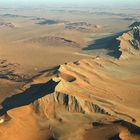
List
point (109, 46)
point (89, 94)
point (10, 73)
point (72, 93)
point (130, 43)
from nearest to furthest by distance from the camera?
1. point (72, 93)
2. point (89, 94)
3. point (10, 73)
4. point (130, 43)
5. point (109, 46)

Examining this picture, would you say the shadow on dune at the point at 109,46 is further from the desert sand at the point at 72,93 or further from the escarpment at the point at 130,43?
the escarpment at the point at 130,43

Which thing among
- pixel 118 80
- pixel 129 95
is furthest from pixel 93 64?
pixel 129 95

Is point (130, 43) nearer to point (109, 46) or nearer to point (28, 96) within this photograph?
point (109, 46)

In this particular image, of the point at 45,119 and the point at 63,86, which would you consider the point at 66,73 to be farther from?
the point at 45,119

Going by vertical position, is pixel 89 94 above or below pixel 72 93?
below

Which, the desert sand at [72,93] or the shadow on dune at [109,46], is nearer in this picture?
the desert sand at [72,93]

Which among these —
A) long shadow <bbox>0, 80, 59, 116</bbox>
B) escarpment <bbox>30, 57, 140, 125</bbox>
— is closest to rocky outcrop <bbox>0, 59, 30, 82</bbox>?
escarpment <bbox>30, 57, 140, 125</bbox>

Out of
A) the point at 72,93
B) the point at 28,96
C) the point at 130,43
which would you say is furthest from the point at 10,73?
the point at 130,43

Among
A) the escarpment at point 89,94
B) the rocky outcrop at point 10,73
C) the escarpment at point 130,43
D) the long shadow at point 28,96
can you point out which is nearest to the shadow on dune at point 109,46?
the escarpment at point 130,43
